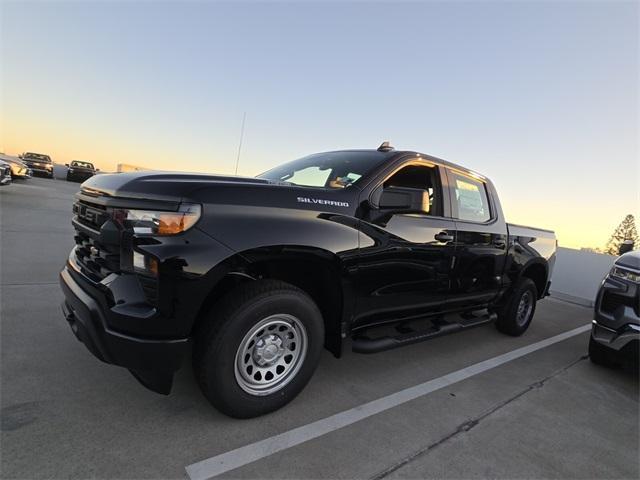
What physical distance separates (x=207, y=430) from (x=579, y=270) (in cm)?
997

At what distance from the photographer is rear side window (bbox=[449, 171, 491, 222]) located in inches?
158

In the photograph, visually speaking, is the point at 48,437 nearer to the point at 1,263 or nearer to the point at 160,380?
the point at 160,380

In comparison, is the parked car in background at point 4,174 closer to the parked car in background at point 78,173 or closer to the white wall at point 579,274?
the parked car in background at point 78,173

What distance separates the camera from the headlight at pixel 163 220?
2133 millimetres

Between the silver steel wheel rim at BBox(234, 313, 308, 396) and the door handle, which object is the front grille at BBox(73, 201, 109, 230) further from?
the door handle

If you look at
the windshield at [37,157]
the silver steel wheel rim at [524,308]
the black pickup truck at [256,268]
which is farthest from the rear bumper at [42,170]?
the silver steel wheel rim at [524,308]

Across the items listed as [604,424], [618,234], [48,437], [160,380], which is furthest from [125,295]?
[618,234]

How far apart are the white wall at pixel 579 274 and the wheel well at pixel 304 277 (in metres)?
8.28

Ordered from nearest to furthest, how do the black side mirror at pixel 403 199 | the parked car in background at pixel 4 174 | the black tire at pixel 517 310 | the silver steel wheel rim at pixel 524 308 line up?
the black side mirror at pixel 403 199 → the black tire at pixel 517 310 → the silver steel wheel rim at pixel 524 308 → the parked car in background at pixel 4 174

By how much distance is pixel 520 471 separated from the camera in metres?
2.40

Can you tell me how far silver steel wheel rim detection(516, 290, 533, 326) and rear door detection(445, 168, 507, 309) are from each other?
2.57 ft

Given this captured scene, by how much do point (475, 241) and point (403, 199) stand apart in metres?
1.49

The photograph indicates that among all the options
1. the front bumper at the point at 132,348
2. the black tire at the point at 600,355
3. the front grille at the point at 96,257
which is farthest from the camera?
the black tire at the point at 600,355

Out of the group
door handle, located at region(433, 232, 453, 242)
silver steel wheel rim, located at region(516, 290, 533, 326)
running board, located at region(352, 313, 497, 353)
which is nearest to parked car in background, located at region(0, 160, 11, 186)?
running board, located at region(352, 313, 497, 353)
